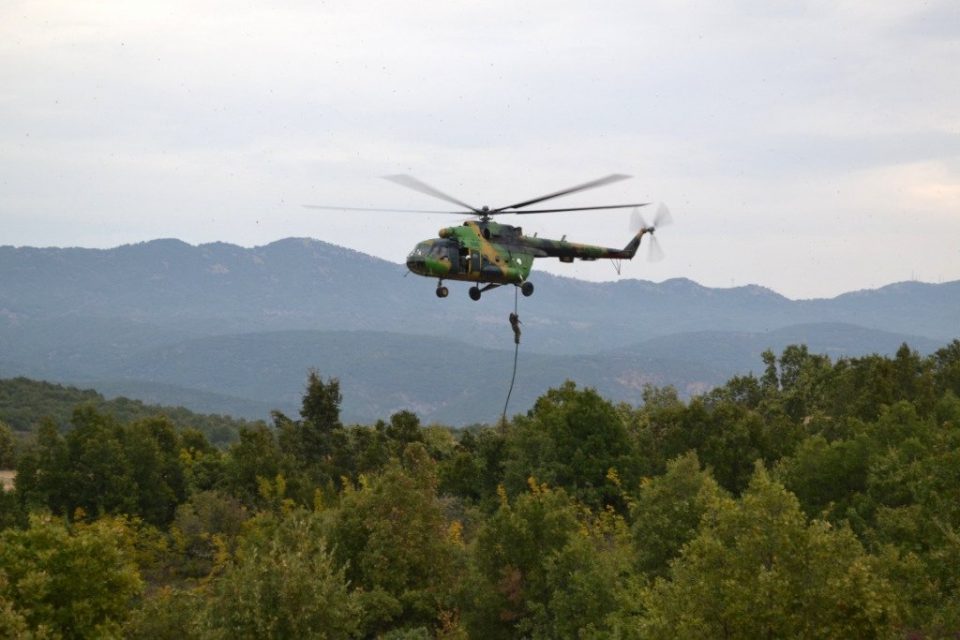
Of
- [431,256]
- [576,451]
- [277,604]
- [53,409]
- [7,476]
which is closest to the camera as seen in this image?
[277,604]

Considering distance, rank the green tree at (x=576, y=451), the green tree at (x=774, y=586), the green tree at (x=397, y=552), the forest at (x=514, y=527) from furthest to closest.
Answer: the green tree at (x=576, y=451)
the green tree at (x=397, y=552)
the forest at (x=514, y=527)
the green tree at (x=774, y=586)

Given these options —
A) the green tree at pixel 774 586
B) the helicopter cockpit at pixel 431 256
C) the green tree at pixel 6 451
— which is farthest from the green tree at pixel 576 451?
the green tree at pixel 6 451

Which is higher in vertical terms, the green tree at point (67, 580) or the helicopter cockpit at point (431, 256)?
the helicopter cockpit at point (431, 256)

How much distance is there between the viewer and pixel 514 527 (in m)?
50.5

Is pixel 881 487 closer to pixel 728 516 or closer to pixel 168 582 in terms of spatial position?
pixel 728 516

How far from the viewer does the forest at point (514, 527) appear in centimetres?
3478

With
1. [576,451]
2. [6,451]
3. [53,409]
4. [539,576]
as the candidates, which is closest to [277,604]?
[539,576]

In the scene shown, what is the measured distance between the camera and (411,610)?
55.1 metres

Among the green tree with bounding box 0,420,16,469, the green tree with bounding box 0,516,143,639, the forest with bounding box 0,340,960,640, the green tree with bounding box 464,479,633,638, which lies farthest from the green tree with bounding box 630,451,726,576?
the green tree with bounding box 0,420,16,469

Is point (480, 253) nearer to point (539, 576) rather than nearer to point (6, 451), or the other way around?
point (539, 576)

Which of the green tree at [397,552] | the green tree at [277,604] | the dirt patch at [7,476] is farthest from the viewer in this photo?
the dirt patch at [7,476]

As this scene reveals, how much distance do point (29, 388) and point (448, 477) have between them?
131163mm

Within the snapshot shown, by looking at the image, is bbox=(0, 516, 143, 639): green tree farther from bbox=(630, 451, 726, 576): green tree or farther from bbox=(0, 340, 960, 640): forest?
bbox=(630, 451, 726, 576): green tree

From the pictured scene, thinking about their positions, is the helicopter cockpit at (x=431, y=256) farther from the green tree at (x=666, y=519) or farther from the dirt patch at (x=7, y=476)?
the dirt patch at (x=7, y=476)
